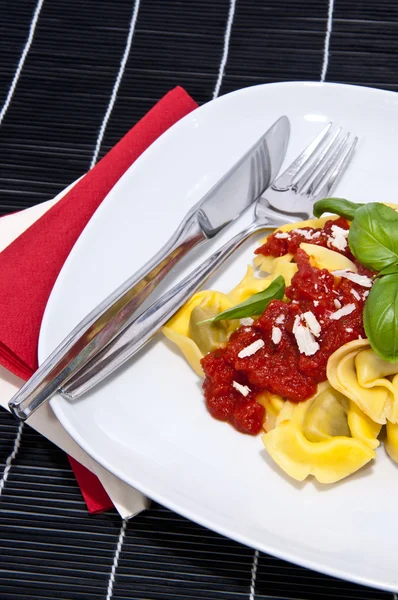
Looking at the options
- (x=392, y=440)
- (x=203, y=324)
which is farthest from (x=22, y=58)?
(x=392, y=440)

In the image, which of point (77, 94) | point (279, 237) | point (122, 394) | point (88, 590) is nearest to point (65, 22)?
point (77, 94)

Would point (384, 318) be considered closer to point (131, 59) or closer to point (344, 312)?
point (344, 312)

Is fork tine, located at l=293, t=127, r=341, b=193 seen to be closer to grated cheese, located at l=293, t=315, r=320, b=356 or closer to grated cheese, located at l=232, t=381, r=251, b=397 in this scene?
grated cheese, located at l=293, t=315, r=320, b=356

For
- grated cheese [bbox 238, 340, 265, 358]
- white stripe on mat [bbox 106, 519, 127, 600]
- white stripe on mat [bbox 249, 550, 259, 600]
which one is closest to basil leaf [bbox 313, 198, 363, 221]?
grated cheese [bbox 238, 340, 265, 358]

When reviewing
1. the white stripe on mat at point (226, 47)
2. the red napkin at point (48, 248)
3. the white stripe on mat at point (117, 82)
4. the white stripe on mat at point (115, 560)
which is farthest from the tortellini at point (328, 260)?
the white stripe on mat at point (226, 47)

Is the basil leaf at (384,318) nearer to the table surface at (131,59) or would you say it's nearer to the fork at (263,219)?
the fork at (263,219)

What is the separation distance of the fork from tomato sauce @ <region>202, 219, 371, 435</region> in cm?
36

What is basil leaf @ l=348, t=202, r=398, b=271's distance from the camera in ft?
11.2

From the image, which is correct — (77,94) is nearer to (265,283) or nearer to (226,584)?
(265,283)

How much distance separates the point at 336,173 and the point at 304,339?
1.32 meters

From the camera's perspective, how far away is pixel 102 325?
3.63 metres

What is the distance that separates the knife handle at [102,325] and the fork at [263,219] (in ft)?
0.17

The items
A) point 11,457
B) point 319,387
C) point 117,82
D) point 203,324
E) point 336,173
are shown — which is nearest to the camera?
point 319,387

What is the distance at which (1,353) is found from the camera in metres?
3.82
